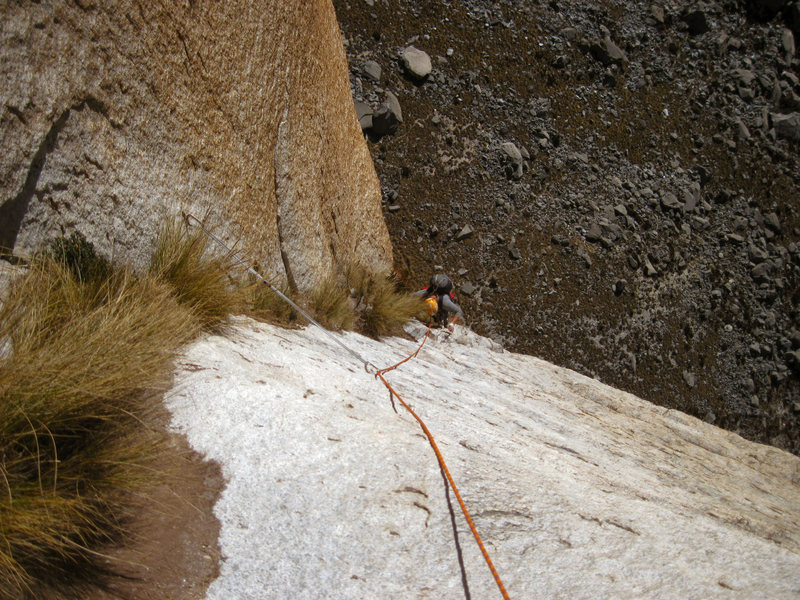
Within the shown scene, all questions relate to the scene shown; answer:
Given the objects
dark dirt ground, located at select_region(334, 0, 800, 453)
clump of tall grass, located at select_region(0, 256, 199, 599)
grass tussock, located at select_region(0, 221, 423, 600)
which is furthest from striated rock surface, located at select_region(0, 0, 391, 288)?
dark dirt ground, located at select_region(334, 0, 800, 453)

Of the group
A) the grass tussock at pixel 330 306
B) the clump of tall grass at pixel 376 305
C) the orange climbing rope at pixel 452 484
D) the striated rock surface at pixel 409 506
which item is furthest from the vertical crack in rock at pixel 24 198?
the clump of tall grass at pixel 376 305

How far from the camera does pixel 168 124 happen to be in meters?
3.37

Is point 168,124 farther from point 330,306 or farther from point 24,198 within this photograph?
point 330,306

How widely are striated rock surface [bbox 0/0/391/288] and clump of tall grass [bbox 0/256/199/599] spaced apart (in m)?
0.48

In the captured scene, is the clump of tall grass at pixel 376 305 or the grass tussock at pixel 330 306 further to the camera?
the clump of tall grass at pixel 376 305

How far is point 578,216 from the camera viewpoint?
337 inches

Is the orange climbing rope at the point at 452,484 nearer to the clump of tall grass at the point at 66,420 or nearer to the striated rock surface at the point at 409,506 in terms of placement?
the striated rock surface at the point at 409,506

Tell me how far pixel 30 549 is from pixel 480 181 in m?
7.22

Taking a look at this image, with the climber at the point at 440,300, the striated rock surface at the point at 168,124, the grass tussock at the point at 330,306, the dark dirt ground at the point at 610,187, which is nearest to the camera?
the striated rock surface at the point at 168,124

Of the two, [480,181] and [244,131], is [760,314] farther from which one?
[244,131]

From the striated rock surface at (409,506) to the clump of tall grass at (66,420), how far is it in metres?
0.28

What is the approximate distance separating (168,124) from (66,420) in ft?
6.45

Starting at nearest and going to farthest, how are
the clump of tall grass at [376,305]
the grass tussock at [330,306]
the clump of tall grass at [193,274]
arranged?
the clump of tall grass at [193,274]
the grass tussock at [330,306]
the clump of tall grass at [376,305]

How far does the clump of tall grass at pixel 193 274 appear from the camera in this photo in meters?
3.21
